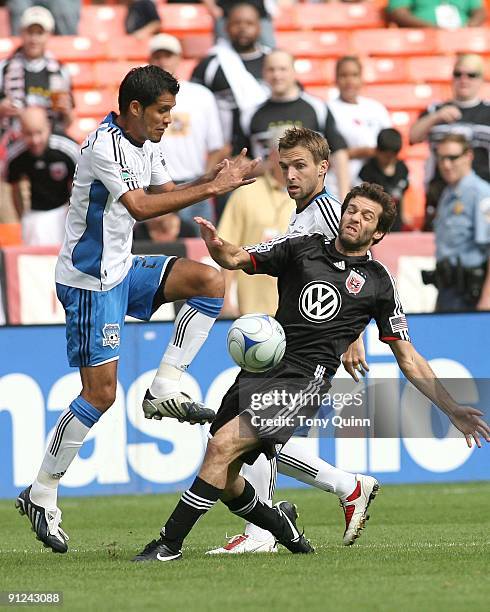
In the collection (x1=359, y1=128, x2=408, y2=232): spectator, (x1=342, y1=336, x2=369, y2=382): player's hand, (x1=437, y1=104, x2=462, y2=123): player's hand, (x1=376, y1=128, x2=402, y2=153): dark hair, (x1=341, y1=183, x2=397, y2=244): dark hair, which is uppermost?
(x1=341, y1=183, x2=397, y2=244): dark hair

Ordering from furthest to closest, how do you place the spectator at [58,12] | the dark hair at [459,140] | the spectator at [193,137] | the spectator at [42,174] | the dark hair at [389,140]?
the spectator at [58,12]
the spectator at [193,137]
the dark hair at [389,140]
the spectator at [42,174]
the dark hair at [459,140]

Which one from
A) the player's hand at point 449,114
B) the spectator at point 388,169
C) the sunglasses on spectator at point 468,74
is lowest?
the spectator at point 388,169

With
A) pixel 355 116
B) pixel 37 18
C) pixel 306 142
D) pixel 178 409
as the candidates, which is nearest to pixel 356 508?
pixel 178 409

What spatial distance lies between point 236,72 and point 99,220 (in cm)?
692

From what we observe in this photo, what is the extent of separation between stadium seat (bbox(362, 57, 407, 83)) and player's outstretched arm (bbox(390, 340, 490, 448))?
11.2m

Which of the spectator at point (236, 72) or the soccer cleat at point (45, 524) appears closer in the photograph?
the soccer cleat at point (45, 524)

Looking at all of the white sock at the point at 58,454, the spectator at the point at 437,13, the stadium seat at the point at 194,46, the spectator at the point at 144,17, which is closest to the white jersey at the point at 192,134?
the spectator at the point at 144,17

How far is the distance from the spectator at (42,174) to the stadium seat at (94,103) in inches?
122

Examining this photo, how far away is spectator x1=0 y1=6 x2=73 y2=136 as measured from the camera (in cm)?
1409

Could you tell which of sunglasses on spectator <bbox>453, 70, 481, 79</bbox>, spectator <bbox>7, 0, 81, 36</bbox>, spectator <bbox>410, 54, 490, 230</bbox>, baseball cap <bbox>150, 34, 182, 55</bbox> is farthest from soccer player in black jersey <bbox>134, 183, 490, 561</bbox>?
spectator <bbox>7, 0, 81, 36</bbox>

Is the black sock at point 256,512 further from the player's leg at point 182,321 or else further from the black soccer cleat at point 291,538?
the player's leg at point 182,321

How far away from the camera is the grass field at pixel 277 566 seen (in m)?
5.84

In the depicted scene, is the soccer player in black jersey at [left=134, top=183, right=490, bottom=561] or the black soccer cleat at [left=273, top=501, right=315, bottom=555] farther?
the black soccer cleat at [left=273, top=501, right=315, bottom=555]

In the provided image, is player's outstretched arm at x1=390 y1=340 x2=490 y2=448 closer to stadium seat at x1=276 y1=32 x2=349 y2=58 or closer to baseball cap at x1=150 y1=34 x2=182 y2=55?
baseball cap at x1=150 y1=34 x2=182 y2=55
